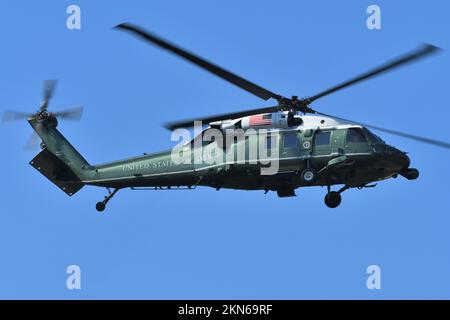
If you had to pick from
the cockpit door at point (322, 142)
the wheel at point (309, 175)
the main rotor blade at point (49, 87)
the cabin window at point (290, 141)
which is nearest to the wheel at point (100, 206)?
the main rotor blade at point (49, 87)

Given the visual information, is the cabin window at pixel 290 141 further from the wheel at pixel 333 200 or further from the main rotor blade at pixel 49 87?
the main rotor blade at pixel 49 87

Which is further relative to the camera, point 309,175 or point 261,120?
point 261,120

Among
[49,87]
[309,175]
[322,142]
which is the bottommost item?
[309,175]

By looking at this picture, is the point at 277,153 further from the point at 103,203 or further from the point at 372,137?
the point at 103,203

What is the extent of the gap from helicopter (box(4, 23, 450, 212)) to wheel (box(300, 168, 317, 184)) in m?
0.03

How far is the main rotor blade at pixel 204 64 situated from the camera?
25706 millimetres

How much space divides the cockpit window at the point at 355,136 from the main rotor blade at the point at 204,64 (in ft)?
7.65

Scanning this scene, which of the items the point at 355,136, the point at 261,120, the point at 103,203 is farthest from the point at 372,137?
the point at 103,203

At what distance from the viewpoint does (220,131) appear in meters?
29.7

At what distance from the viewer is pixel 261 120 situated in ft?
95.6

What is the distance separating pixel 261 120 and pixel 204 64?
296 centimetres

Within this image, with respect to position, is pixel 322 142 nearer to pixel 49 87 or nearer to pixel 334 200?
pixel 334 200

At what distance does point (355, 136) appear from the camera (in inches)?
1136

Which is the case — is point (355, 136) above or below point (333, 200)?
above
